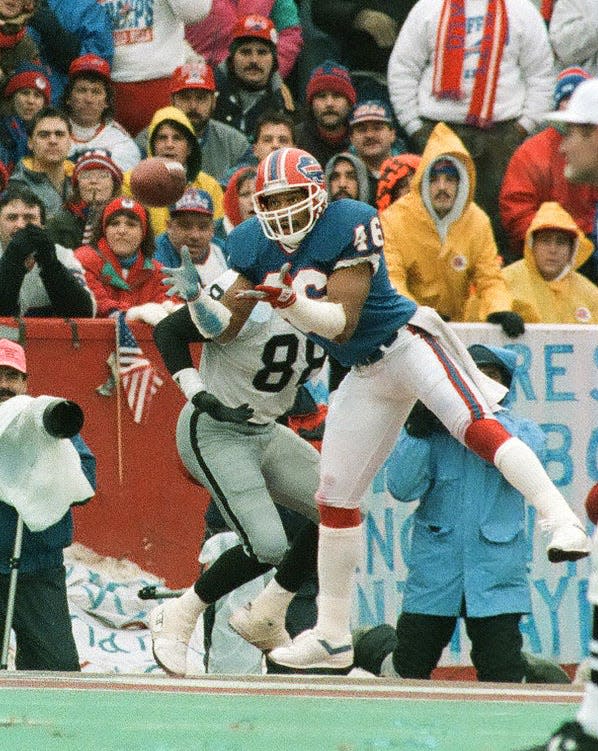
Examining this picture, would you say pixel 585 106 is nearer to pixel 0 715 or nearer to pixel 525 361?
pixel 0 715

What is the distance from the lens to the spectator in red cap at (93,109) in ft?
34.6

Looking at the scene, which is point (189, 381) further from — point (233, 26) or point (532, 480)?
point (233, 26)

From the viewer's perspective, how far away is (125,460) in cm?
873

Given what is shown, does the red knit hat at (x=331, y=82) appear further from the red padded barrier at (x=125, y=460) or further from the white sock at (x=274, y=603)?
the white sock at (x=274, y=603)

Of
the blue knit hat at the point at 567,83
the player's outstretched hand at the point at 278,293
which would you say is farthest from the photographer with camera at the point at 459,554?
the blue knit hat at the point at 567,83

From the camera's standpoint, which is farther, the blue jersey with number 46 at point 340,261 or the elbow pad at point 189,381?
the elbow pad at point 189,381

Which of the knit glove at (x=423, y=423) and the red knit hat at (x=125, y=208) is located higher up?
the red knit hat at (x=125, y=208)

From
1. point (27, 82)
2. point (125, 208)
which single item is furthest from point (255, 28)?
point (125, 208)

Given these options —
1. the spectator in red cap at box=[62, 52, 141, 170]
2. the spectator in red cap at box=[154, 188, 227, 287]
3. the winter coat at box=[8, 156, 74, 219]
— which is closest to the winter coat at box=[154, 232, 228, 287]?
the spectator in red cap at box=[154, 188, 227, 287]

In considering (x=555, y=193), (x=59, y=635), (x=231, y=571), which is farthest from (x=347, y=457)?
(x=555, y=193)

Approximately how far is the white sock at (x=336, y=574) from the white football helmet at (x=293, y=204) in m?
1.08

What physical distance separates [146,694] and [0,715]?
572mm

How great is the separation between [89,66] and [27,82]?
1.30 feet

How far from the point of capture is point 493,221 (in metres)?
10.9
